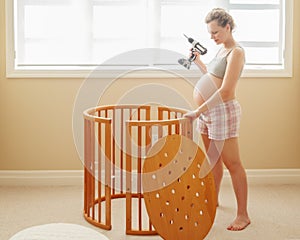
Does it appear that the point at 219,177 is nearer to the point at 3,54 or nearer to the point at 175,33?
the point at 175,33

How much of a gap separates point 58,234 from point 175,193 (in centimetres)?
89

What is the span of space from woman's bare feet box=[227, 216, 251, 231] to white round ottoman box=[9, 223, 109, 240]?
1149 mm

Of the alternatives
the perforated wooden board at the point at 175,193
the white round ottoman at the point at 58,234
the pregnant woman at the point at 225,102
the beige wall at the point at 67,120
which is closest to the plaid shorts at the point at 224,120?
the pregnant woman at the point at 225,102

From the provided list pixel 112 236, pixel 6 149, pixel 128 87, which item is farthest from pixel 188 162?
pixel 6 149

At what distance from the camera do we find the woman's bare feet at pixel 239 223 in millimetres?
3148

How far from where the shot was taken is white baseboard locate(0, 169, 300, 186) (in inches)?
158

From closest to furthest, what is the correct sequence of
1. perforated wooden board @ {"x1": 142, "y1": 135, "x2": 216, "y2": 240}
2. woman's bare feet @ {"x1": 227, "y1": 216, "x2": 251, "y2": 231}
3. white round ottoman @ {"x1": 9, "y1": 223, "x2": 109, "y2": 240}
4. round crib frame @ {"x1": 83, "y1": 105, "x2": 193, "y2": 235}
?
white round ottoman @ {"x1": 9, "y1": 223, "x2": 109, "y2": 240} → perforated wooden board @ {"x1": 142, "y1": 135, "x2": 216, "y2": 240} → round crib frame @ {"x1": 83, "y1": 105, "x2": 193, "y2": 235} → woman's bare feet @ {"x1": 227, "y1": 216, "x2": 251, "y2": 231}

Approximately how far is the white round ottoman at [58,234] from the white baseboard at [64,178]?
182 cm

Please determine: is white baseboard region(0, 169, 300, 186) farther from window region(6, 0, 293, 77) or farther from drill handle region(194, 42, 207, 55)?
drill handle region(194, 42, 207, 55)

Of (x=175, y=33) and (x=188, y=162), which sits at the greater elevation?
(x=175, y=33)

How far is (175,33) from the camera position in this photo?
409cm

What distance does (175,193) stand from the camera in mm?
2920

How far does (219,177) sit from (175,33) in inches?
43.6

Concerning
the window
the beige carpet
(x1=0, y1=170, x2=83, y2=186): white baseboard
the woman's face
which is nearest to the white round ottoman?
the beige carpet
